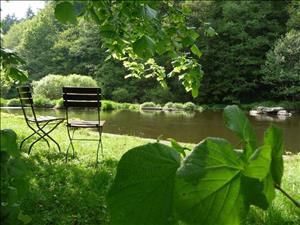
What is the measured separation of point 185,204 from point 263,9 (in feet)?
89.4

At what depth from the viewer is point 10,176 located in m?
0.46

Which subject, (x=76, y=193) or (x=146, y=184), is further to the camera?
(x=76, y=193)

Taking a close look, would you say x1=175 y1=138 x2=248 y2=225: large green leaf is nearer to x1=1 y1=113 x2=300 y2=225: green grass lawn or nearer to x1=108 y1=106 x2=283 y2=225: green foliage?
x1=108 y1=106 x2=283 y2=225: green foliage

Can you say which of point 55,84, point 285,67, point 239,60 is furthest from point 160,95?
point 285,67

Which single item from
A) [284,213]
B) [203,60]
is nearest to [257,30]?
[203,60]

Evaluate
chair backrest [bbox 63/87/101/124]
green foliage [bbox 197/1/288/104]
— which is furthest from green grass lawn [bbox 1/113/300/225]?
green foliage [bbox 197/1/288/104]

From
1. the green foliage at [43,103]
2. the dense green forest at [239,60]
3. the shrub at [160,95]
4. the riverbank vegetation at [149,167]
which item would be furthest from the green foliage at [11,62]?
the shrub at [160,95]

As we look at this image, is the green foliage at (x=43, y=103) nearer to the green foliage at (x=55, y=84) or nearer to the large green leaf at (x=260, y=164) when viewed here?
the green foliage at (x=55, y=84)

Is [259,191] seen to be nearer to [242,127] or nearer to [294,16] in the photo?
[242,127]

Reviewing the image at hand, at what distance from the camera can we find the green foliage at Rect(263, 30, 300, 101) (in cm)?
2276

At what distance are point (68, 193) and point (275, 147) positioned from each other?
3125 mm

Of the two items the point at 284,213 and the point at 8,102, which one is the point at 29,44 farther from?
the point at 284,213

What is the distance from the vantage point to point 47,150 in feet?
17.9

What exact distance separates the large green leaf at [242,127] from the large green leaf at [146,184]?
0.18 feet
